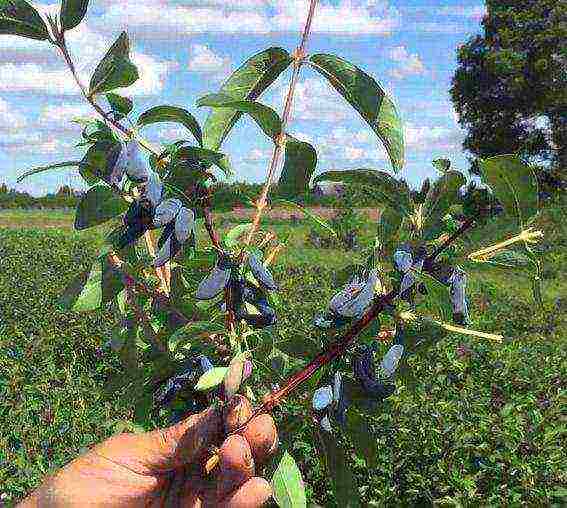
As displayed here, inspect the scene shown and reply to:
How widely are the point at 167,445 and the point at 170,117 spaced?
19.8 inches

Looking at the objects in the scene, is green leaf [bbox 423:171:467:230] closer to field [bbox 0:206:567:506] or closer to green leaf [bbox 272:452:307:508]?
field [bbox 0:206:567:506]

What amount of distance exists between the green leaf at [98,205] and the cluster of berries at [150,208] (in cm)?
2

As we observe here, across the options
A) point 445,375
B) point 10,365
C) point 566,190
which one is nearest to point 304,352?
point 445,375

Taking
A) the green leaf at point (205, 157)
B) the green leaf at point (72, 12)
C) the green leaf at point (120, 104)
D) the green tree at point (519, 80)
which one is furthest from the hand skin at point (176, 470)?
the green tree at point (519, 80)

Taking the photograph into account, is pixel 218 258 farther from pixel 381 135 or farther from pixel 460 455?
pixel 460 455

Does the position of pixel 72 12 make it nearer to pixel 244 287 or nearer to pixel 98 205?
pixel 98 205

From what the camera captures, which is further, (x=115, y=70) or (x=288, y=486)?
(x=288, y=486)

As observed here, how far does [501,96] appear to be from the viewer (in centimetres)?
2873

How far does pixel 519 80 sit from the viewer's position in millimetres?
28172

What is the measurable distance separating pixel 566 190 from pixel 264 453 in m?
23.8

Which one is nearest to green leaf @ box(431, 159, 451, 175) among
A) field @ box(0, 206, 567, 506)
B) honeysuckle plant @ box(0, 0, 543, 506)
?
honeysuckle plant @ box(0, 0, 543, 506)

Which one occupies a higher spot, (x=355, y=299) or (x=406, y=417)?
(x=355, y=299)

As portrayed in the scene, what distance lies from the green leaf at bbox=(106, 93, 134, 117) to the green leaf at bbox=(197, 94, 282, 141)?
12 centimetres

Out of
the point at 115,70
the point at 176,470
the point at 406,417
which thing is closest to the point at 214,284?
the point at 115,70
